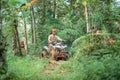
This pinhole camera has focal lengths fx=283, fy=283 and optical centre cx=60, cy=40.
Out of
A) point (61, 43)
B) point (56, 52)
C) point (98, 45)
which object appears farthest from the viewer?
A: point (61, 43)

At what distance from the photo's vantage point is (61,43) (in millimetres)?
12477

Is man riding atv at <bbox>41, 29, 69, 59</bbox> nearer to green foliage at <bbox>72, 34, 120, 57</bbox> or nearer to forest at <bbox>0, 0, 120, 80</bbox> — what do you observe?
forest at <bbox>0, 0, 120, 80</bbox>

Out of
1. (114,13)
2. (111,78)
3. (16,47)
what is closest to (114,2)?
(114,13)

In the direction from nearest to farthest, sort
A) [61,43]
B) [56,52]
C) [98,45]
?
[98,45]
[56,52]
[61,43]

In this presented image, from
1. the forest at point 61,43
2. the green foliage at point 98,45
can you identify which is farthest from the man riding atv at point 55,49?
the green foliage at point 98,45

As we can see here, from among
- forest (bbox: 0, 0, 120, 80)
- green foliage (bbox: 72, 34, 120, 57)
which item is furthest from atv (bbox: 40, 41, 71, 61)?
green foliage (bbox: 72, 34, 120, 57)

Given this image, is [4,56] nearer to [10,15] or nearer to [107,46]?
[10,15]

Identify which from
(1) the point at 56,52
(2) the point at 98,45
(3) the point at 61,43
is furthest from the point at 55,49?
(2) the point at 98,45

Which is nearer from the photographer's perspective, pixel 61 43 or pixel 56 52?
pixel 56 52

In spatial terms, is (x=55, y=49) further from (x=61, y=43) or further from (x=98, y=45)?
(x=98, y=45)

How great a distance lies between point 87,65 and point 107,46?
→ 195 centimetres

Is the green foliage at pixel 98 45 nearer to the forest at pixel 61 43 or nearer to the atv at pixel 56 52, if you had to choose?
the forest at pixel 61 43

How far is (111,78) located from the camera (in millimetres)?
5707

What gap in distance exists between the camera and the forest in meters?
6.08
